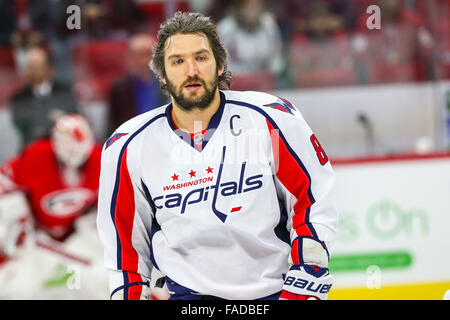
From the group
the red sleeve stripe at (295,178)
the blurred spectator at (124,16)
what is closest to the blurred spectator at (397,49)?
the blurred spectator at (124,16)

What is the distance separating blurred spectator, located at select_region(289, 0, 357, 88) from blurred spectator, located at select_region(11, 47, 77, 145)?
1277 millimetres

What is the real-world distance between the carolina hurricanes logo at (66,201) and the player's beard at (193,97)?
244 centimetres

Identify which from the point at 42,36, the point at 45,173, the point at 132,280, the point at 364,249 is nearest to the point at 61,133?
the point at 45,173

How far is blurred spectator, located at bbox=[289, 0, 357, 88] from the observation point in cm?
408

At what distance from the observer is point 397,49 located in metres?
4.14

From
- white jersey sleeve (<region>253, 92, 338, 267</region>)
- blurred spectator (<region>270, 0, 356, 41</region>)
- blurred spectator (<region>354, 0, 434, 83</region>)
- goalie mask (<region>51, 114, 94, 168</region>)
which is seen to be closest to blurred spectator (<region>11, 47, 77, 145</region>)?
goalie mask (<region>51, 114, 94, 168</region>)

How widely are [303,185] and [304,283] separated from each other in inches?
10.1

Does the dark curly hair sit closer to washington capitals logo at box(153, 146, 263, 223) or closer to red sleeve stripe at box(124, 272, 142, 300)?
washington capitals logo at box(153, 146, 263, 223)

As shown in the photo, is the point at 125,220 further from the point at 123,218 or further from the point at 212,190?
the point at 212,190

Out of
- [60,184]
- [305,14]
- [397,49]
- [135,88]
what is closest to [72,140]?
[60,184]

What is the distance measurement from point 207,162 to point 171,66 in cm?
28

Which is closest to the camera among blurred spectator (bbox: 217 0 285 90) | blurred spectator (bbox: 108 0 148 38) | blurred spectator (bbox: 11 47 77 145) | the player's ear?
the player's ear

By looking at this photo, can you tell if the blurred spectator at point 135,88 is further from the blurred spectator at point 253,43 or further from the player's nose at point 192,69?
the player's nose at point 192,69

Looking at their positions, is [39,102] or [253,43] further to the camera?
[39,102]
